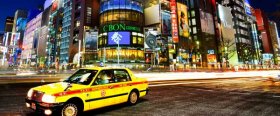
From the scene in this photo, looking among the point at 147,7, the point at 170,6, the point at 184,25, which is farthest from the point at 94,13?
the point at 184,25

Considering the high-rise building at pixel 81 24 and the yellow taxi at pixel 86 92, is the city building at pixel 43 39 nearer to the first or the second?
the high-rise building at pixel 81 24

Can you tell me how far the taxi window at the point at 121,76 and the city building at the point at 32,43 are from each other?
451ft

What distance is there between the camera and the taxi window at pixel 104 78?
19.5ft

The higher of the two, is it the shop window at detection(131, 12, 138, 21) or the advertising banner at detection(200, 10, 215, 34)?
the advertising banner at detection(200, 10, 215, 34)

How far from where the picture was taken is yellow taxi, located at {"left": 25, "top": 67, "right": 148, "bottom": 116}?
483 centimetres

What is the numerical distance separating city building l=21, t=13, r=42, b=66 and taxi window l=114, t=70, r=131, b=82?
137 m

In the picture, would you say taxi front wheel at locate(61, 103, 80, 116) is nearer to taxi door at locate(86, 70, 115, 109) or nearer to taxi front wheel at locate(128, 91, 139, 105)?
taxi door at locate(86, 70, 115, 109)

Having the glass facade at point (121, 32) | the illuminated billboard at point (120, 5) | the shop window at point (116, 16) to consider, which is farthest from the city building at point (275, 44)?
the shop window at point (116, 16)

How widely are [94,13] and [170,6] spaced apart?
3466cm

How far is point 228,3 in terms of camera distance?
114062mm

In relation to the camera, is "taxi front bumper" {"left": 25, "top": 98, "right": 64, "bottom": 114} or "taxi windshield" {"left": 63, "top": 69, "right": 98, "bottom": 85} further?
"taxi windshield" {"left": 63, "top": 69, "right": 98, "bottom": 85}

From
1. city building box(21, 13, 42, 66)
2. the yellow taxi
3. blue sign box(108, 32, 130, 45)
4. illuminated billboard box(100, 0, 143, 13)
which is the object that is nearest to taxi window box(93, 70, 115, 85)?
the yellow taxi

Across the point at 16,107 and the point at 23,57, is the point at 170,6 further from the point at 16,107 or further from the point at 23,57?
the point at 23,57

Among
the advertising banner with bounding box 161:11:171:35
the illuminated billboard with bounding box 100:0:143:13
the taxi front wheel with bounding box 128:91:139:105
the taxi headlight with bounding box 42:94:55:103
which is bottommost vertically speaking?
the taxi front wheel with bounding box 128:91:139:105
